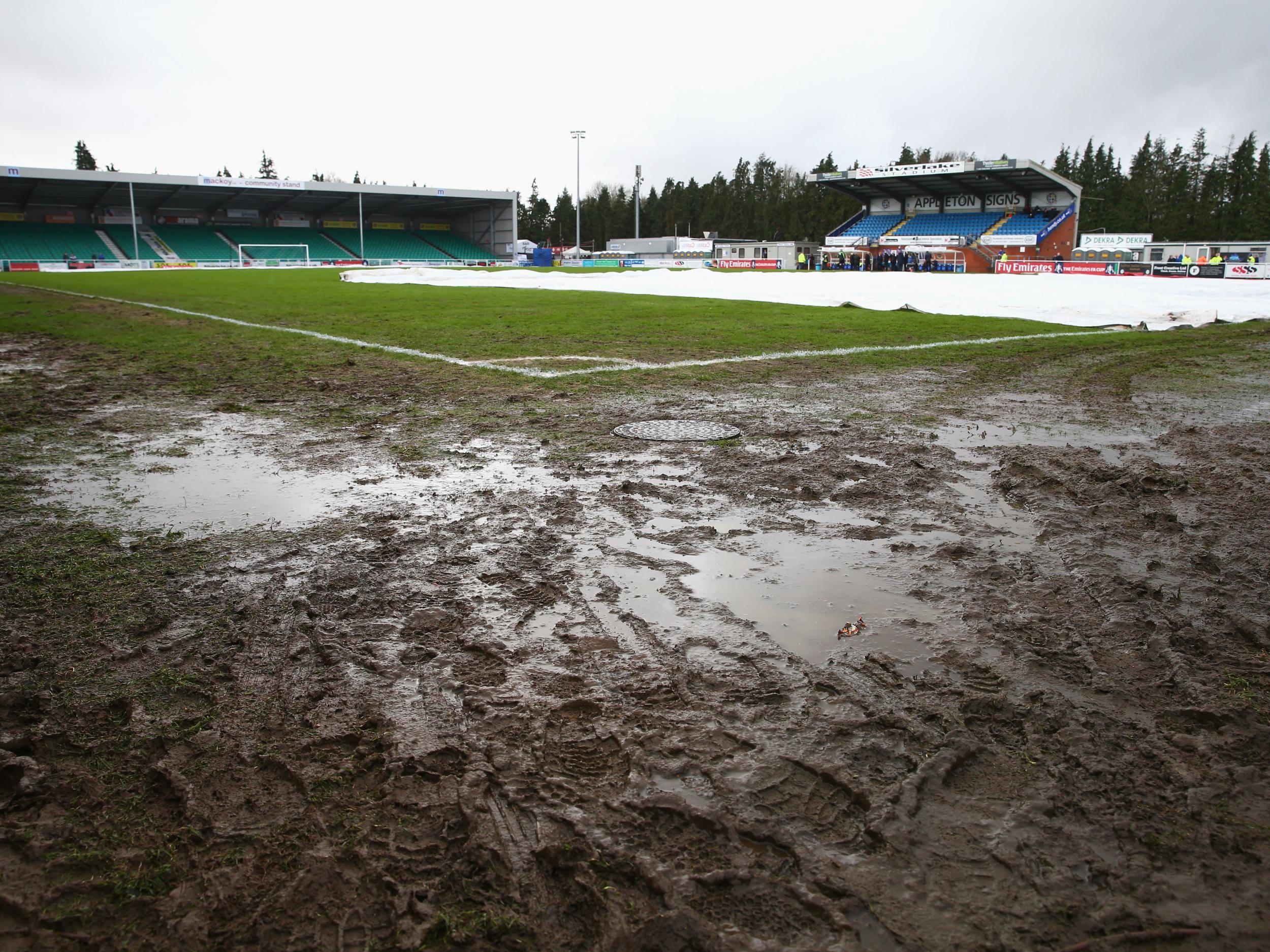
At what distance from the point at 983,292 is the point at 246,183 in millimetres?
54024

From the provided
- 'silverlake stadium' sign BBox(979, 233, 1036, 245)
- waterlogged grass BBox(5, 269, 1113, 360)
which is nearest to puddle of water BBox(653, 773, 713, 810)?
waterlogged grass BBox(5, 269, 1113, 360)

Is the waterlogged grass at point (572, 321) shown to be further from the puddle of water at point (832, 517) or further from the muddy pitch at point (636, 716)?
the muddy pitch at point (636, 716)

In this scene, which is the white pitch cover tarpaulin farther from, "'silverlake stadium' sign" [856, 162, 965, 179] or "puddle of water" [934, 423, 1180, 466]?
"'silverlake stadium' sign" [856, 162, 965, 179]

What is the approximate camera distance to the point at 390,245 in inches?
2744

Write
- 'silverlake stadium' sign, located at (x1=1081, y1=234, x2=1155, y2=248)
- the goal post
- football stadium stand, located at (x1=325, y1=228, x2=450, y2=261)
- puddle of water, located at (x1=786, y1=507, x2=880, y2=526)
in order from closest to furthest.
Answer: puddle of water, located at (x1=786, y1=507, x2=880, y2=526) → 'silverlake stadium' sign, located at (x1=1081, y1=234, x2=1155, y2=248) → the goal post → football stadium stand, located at (x1=325, y1=228, x2=450, y2=261)

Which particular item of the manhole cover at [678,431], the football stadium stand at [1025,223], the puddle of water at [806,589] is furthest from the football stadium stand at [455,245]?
the puddle of water at [806,589]

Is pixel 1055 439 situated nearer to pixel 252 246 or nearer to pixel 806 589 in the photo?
pixel 806 589

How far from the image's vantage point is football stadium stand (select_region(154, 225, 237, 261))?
193 feet

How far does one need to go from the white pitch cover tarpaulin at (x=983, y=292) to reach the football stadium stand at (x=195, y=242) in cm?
3618

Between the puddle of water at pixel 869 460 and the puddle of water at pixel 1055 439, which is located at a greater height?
the puddle of water at pixel 1055 439

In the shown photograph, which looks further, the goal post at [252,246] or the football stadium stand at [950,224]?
the football stadium stand at [950,224]

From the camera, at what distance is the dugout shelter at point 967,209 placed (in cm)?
5256

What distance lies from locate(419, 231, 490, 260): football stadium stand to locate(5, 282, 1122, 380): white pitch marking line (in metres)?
60.9

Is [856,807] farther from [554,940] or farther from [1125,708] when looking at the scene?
[1125,708]
